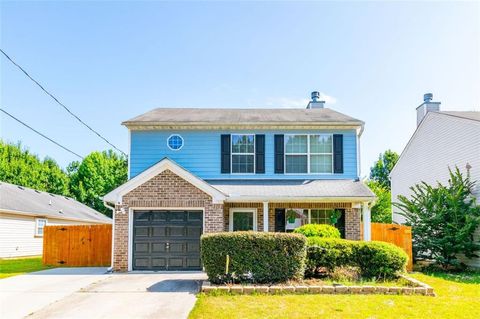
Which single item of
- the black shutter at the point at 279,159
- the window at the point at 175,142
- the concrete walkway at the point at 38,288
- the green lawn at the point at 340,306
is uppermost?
the window at the point at 175,142

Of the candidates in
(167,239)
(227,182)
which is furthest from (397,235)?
(167,239)

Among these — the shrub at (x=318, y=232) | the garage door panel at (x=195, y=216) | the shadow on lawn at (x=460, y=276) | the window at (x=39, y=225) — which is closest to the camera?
the shrub at (x=318, y=232)

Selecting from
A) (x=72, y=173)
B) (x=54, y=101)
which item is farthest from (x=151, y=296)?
(x=72, y=173)

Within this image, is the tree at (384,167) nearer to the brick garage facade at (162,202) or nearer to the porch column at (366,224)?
the porch column at (366,224)

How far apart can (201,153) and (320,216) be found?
16.8 ft

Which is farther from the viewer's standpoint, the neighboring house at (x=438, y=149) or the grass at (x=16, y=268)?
the neighboring house at (x=438, y=149)

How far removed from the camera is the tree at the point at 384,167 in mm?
42072

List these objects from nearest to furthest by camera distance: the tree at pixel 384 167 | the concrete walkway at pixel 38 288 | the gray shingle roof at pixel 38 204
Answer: the concrete walkway at pixel 38 288 < the gray shingle roof at pixel 38 204 < the tree at pixel 384 167

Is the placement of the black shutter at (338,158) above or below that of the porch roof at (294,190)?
above

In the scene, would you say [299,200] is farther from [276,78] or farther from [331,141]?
[276,78]

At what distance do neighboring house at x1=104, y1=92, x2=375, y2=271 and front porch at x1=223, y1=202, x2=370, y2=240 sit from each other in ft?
0.12

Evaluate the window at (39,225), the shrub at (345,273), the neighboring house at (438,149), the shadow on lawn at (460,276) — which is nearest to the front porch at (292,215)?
the shadow on lawn at (460,276)

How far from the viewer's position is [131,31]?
15180 mm

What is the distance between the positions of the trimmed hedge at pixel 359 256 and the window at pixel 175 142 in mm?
6948
